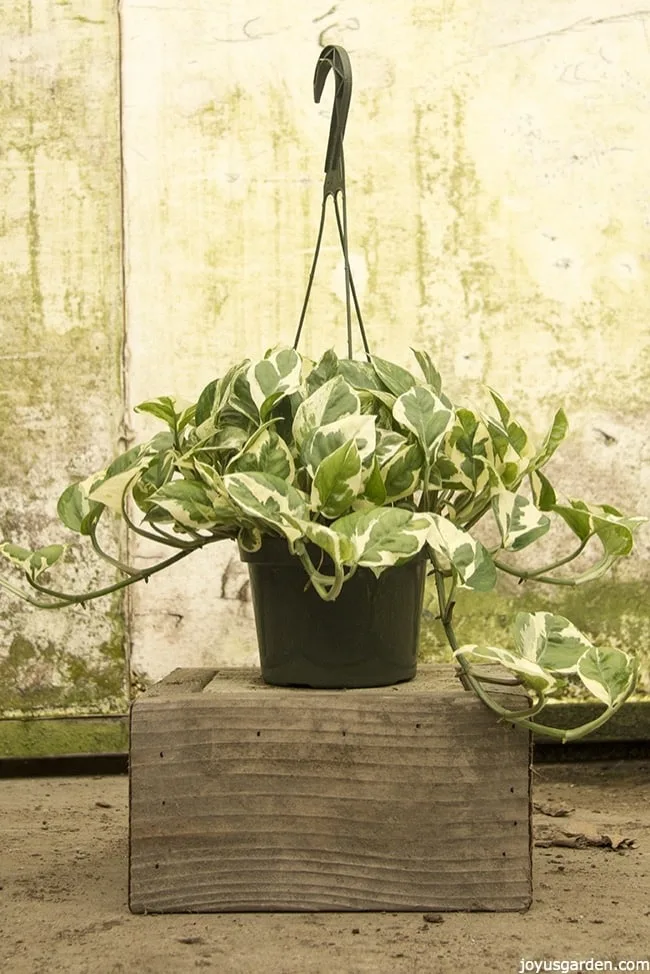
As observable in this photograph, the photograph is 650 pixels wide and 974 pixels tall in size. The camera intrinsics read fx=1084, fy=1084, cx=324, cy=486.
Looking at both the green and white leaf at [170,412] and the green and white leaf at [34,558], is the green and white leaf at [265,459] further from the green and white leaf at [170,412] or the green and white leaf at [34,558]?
the green and white leaf at [34,558]

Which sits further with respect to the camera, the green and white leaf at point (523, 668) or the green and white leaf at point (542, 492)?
the green and white leaf at point (542, 492)

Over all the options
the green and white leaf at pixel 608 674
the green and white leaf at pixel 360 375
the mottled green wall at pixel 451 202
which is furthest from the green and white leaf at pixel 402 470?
the mottled green wall at pixel 451 202

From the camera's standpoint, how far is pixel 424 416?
1080 millimetres

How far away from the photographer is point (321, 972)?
939 millimetres

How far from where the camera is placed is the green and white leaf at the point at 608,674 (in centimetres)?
103

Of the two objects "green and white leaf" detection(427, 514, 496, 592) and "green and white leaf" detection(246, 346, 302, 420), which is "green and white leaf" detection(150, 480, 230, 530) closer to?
"green and white leaf" detection(246, 346, 302, 420)

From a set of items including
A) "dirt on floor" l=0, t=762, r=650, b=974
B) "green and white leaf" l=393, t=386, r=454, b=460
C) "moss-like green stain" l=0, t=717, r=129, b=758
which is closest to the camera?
"dirt on floor" l=0, t=762, r=650, b=974

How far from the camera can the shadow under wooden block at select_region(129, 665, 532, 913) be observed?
1.08 metres

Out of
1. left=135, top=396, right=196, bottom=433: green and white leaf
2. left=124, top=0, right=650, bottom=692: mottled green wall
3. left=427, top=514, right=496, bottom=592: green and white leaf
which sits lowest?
left=427, top=514, right=496, bottom=592: green and white leaf

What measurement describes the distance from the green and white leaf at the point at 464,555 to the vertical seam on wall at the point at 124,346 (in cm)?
110

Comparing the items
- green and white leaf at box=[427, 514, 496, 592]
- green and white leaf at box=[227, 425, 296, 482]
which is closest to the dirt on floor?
green and white leaf at box=[427, 514, 496, 592]

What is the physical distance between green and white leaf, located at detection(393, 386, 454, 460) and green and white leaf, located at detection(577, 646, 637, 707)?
251 mm

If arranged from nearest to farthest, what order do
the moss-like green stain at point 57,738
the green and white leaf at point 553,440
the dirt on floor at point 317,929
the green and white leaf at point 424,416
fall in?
the dirt on floor at point 317,929, the green and white leaf at point 424,416, the green and white leaf at point 553,440, the moss-like green stain at point 57,738

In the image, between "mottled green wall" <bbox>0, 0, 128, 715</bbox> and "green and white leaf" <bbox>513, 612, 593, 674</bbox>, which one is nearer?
"green and white leaf" <bbox>513, 612, 593, 674</bbox>
